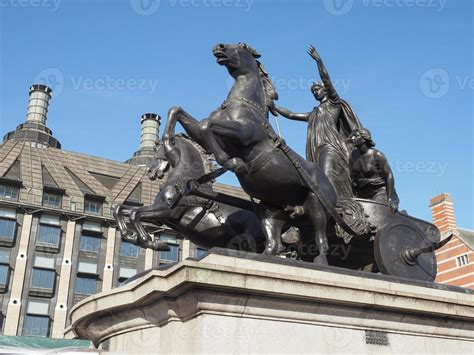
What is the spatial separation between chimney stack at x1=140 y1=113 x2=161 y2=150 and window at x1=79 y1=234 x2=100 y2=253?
→ 21.1 m

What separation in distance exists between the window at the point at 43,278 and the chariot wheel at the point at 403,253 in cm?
4038

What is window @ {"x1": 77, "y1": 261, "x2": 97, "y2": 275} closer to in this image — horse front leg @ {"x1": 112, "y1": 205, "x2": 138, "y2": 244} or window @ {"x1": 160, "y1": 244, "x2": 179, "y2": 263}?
window @ {"x1": 160, "y1": 244, "x2": 179, "y2": 263}

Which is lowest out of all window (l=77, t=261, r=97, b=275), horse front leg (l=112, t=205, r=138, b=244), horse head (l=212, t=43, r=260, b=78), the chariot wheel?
the chariot wheel

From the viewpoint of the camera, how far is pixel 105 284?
4631 centimetres

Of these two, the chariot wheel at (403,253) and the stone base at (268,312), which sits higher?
the chariot wheel at (403,253)

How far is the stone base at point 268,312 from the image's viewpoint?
5.77 metres

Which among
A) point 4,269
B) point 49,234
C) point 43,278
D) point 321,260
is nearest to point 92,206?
point 49,234

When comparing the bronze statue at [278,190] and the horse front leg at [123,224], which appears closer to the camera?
the bronze statue at [278,190]

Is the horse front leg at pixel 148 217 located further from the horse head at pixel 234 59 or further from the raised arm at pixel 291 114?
the raised arm at pixel 291 114

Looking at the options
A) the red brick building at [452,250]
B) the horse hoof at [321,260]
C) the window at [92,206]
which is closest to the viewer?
the horse hoof at [321,260]

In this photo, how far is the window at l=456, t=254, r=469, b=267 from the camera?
40.0 meters

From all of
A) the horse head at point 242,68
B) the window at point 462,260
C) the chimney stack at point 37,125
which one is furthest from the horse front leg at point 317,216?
the chimney stack at point 37,125

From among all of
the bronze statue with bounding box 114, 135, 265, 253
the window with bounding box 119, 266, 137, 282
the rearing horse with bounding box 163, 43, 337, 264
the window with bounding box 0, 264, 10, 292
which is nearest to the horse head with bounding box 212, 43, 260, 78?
the rearing horse with bounding box 163, 43, 337, 264

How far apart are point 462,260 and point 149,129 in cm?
4057
